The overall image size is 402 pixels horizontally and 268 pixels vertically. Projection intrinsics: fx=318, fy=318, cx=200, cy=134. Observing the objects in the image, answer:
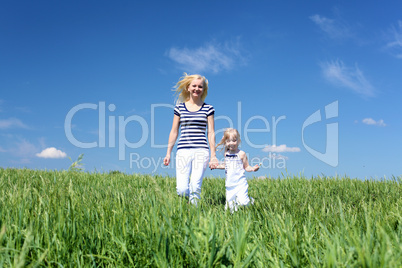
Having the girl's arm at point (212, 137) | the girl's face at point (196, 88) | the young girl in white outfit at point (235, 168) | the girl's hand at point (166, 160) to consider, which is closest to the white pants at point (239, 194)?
the young girl in white outfit at point (235, 168)

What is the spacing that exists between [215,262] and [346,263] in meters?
0.73

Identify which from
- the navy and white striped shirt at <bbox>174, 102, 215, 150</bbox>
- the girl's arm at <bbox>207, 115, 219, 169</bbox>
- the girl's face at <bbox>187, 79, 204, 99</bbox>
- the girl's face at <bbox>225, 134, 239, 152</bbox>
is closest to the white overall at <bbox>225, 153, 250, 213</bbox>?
the girl's face at <bbox>225, 134, 239, 152</bbox>

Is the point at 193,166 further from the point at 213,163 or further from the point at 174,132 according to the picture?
the point at 174,132

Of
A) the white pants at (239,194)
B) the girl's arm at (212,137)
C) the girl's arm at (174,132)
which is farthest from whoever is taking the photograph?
the girl's arm at (174,132)

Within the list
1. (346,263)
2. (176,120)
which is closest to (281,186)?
(176,120)

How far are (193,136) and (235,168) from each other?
2.85ft

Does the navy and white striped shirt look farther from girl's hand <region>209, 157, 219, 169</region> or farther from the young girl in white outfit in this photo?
the young girl in white outfit

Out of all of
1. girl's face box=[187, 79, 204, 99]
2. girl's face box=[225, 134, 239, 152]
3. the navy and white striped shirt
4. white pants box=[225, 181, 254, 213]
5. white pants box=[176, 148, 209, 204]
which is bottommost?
white pants box=[225, 181, 254, 213]

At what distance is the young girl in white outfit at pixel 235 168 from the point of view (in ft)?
16.5

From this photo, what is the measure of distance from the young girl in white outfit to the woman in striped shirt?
9.1 inches

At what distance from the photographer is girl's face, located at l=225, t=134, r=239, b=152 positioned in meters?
5.18

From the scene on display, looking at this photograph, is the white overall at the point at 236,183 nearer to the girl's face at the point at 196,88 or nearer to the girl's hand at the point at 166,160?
the girl's hand at the point at 166,160

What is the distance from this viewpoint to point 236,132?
523cm

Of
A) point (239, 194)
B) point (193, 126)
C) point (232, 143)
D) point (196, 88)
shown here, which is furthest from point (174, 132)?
point (239, 194)
